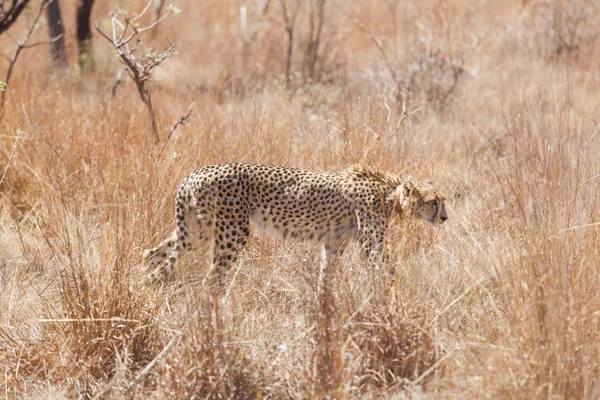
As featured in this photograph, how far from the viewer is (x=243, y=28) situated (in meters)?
8.93

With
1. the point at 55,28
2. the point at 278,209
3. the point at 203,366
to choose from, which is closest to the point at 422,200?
the point at 278,209

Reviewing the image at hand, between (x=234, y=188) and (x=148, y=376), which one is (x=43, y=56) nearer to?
(x=234, y=188)

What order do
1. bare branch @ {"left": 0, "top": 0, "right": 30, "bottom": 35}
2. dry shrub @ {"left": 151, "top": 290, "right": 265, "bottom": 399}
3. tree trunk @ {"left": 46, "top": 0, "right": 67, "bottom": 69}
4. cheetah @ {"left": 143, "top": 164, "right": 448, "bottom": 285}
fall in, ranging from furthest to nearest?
tree trunk @ {"left": 46, "top": 0, "right": 67, "bottom": 69}, bare branch @ {"left": 0, "top": 0, "right": 30, "bottom": 35}, cheetah @ {"left": 143, "top": 164, "right": 448, "bottom": 285}, dry shrub @ {"left": 151, "top": 290, "right": 265, "bottom": 399}

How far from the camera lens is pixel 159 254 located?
357cm

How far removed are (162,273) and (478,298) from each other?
139 cm

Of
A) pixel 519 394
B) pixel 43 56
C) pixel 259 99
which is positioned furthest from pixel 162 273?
pixel 43 56

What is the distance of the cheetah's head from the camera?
3.47m

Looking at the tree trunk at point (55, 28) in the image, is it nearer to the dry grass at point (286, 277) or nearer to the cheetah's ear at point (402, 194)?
the dry grass at point (286, 277)

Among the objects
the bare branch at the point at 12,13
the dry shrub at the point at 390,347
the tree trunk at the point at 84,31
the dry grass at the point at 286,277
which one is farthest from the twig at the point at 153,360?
the tree trunk at the point at 84,31

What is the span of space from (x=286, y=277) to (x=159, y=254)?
619 millimetres

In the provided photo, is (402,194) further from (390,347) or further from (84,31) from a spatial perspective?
(84,31)

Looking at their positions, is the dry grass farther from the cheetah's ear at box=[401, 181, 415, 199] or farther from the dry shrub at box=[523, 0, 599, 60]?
the dry shrub at box=[523, 0, 599, 60]

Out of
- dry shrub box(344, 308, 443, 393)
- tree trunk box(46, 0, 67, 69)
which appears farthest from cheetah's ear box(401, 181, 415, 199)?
tree trunk box(46, 0, 67, 69)

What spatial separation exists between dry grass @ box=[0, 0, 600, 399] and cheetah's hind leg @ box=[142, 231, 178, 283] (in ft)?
0.22
